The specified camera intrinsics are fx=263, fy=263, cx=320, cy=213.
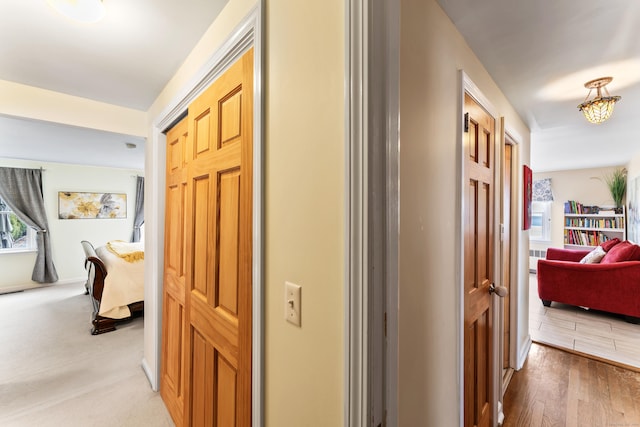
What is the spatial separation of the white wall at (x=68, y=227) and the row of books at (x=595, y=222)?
32.3 ft

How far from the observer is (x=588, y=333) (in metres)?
2.97

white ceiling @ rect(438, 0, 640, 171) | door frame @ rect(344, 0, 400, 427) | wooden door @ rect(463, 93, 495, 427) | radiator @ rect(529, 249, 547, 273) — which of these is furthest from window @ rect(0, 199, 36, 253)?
radiator @ rect(529, 249, 547, 273)

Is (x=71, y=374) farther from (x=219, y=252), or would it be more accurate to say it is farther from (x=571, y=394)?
(x=571, y=394)

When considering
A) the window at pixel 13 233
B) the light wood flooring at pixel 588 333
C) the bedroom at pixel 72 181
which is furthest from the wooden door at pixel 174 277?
the window at pixel 13 233

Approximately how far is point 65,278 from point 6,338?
266cm

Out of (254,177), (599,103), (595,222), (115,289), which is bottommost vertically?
(115,289)

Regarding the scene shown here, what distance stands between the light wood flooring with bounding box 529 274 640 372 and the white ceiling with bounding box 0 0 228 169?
13.3ft

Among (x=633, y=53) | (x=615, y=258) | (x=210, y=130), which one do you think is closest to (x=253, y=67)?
(x=210, y=130)

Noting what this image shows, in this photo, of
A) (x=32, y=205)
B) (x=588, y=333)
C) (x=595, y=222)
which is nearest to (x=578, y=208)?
(x=595, y=222)

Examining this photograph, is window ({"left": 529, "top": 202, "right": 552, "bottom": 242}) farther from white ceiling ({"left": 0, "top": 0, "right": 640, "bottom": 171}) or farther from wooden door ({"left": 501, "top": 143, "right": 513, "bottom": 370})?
wooden door ({"left": 501, "top": 143, "right": 513, "bottom": 370})

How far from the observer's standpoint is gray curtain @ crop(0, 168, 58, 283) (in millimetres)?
4621

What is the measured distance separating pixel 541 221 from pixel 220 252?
752cm


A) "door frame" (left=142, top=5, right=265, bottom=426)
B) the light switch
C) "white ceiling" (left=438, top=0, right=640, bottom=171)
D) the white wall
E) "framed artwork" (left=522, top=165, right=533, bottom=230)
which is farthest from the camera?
the white wall

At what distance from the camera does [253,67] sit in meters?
0.94
